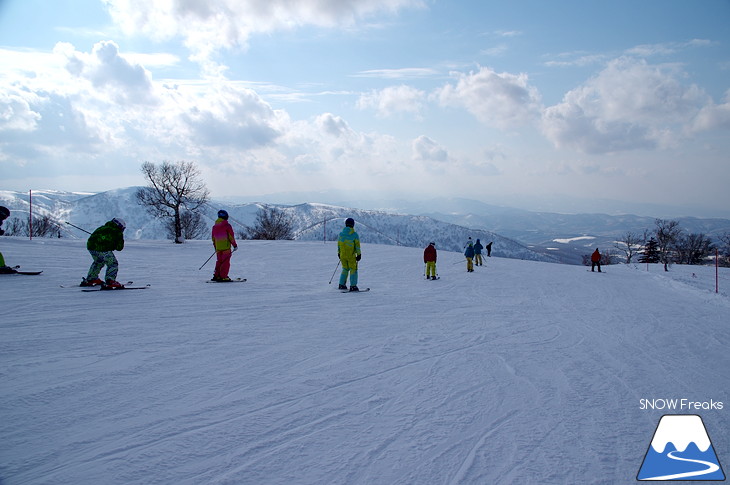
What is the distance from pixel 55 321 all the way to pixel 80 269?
865 cm

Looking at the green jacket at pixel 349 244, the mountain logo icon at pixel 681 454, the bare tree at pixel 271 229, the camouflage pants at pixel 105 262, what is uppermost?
the bare tree at pixel 271 229

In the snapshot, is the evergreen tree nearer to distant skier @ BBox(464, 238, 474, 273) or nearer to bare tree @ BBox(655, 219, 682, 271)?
bare tree @ BBox(655, 219, 682, 271)

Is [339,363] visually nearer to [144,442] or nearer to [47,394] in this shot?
[144,442]

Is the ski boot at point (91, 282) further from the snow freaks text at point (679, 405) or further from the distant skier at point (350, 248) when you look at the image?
the snow freaks text at point (679, 405)

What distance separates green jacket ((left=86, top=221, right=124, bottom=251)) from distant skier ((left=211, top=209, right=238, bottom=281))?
8.43 ft

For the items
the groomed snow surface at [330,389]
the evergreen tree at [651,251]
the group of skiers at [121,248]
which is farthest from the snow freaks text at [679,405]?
the evergreen tree at [651,251]

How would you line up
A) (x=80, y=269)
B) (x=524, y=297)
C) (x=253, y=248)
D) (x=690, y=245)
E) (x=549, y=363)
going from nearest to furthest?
(x=549, y=363) < (x=524, y=297) < (x=80, y=269) < (x=253, y=248) < (x=690, y=245)

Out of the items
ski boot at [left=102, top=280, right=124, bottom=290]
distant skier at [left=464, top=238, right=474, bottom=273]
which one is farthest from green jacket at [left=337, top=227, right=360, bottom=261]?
distant skier at [left=464, top=238, right=474, bottom=273]

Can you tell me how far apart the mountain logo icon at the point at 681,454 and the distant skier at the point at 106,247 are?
10.5 m

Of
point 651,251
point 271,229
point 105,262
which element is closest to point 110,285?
point 105,262

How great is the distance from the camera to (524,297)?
1266 cm

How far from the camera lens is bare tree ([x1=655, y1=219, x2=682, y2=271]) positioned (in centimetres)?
7162

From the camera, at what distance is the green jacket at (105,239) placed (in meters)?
9.92

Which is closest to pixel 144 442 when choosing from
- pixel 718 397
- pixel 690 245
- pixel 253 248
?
pixel 718 397
